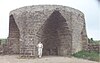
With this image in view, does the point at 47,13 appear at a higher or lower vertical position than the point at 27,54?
higher

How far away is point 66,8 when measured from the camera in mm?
16031

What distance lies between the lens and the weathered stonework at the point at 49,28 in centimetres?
1529

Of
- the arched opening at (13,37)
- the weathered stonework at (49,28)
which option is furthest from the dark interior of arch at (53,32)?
the arched opening at (13,37)

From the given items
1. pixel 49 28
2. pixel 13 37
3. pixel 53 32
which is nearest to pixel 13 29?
pixel 13 37

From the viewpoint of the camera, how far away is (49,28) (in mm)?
16281

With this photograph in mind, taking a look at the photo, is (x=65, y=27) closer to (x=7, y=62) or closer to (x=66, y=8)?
(x=66, y=8)

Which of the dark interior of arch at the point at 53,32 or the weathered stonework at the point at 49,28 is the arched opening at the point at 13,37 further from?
the dark interior of arch at the point at 53,32

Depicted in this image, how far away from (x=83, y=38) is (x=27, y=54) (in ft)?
15.8

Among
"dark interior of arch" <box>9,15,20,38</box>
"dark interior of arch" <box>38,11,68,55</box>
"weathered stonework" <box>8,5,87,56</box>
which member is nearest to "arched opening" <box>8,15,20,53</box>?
"dark interior of arch" <box>9,15,20,38</box>

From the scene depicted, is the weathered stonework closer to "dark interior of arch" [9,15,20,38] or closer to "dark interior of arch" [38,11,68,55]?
"dark interior of arch" [38,11,68,55]

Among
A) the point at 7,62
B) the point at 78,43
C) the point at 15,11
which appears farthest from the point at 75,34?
the point at 7,62

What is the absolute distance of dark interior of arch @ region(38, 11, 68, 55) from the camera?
15.9m

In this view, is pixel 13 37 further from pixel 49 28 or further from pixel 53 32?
pixel 53 32

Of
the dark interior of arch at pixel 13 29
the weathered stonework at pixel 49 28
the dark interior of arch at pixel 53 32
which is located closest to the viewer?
the weathered stonework at pixel 49 28
